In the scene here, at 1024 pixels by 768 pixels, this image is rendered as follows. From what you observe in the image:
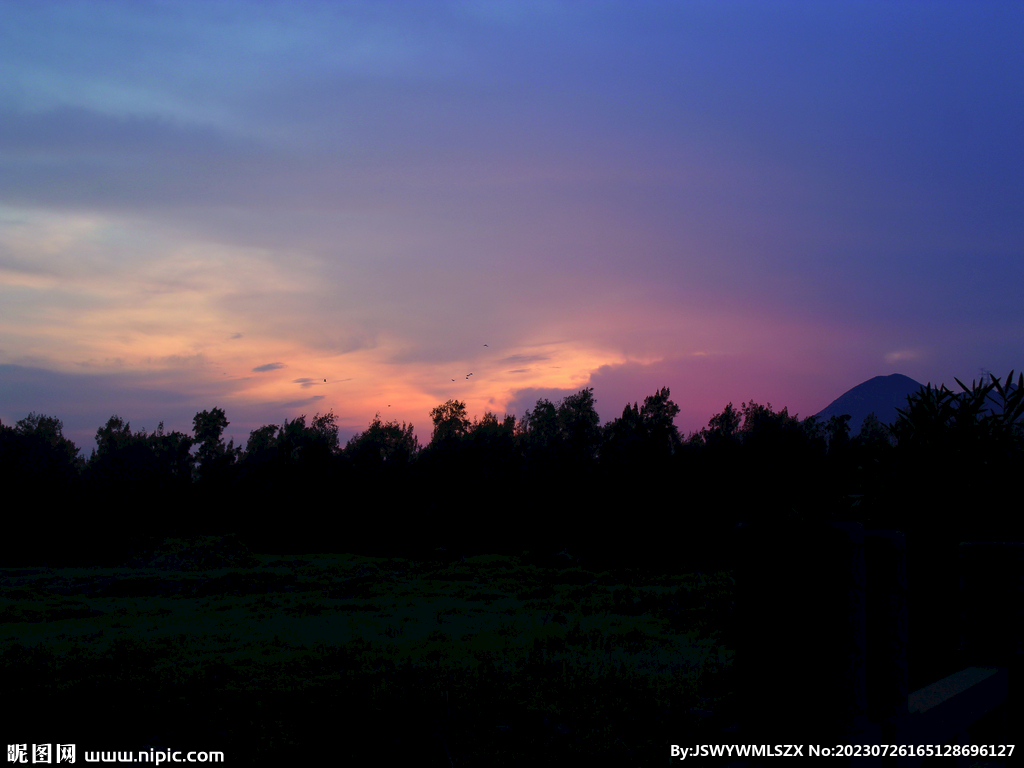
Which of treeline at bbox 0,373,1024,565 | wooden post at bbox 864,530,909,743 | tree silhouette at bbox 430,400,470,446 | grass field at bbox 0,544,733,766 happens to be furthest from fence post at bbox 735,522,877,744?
tree silhouette at bbox 430,400,470,446

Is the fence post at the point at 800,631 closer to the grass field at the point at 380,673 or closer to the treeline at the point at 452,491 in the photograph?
the grass field at the point at 380,673

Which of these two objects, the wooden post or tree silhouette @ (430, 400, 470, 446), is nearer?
the wooden post

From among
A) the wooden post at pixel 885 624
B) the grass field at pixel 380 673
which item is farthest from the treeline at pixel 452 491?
the wooden post at pixel 885 624

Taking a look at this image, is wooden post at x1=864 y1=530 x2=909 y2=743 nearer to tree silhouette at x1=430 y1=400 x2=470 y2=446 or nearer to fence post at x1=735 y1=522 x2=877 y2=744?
fence post at x1=735 y1=522 x2=877 y2=744

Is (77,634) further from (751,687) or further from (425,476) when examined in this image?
(425,476)

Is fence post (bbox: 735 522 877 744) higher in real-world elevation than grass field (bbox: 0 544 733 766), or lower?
higher

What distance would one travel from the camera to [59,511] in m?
35.5

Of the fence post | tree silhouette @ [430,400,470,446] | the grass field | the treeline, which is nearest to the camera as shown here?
the fence post

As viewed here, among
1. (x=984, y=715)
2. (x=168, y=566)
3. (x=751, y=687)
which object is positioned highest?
(x=751, y=687)

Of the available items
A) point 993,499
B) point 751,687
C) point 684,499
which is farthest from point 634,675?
point 684,499

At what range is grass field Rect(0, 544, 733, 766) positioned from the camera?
6.52 metres

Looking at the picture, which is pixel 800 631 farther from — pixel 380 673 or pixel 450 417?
pixel 450 417

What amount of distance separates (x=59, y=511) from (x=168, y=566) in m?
11.5

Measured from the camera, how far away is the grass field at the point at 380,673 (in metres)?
6.52
